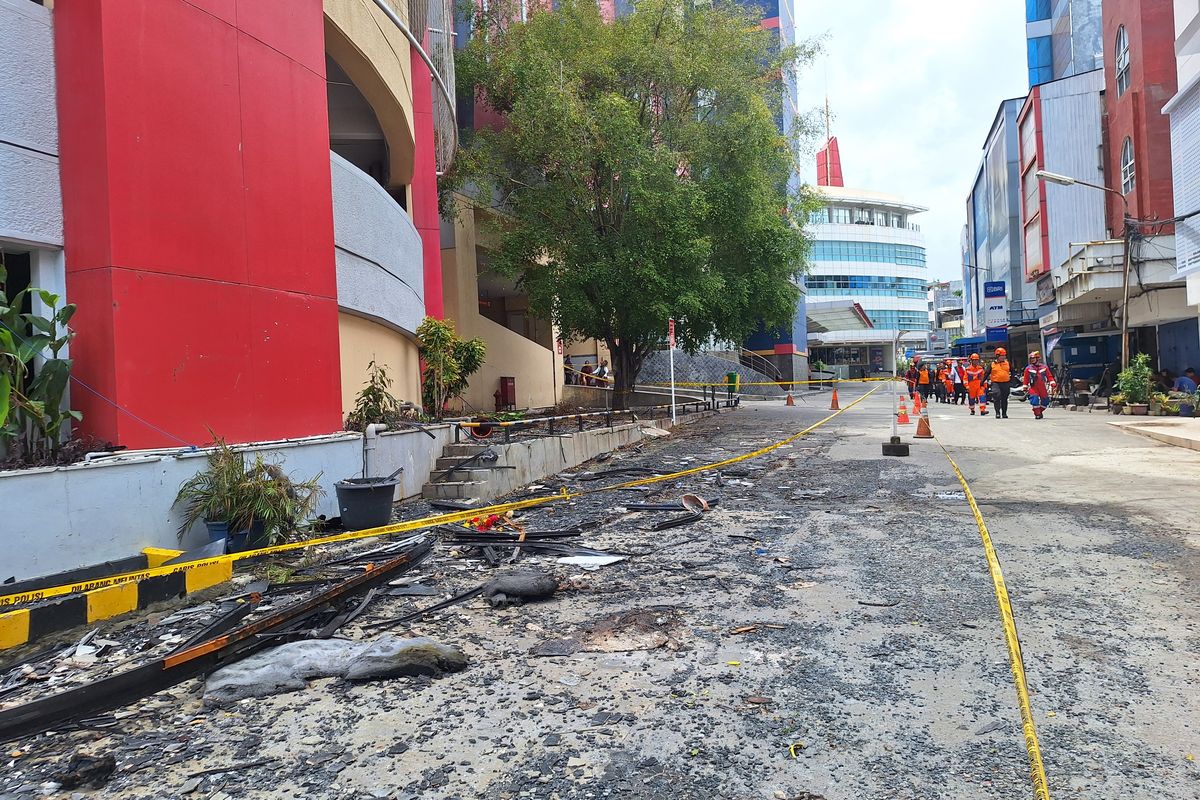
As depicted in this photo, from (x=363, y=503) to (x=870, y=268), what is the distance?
83730mm

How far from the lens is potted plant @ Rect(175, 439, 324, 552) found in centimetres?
723

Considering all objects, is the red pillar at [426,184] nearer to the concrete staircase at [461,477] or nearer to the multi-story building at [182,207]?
the multi-story building at [182,207]

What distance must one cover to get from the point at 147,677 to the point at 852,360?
92434 mm

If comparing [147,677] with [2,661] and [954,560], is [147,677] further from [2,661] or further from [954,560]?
[954,560]

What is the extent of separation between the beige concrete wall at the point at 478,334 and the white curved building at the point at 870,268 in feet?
200

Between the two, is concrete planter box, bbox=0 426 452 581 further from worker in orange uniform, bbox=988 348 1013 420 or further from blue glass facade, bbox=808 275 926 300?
blue glass facade, bbox=808 275 926 300

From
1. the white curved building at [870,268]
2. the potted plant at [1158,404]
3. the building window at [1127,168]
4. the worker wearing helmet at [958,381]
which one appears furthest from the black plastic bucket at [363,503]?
the white curved building at [870,268]

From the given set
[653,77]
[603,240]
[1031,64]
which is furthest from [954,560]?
[1031,64]

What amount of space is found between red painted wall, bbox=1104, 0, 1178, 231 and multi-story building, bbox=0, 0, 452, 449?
2778 centimetres

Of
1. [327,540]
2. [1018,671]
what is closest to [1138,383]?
[1018,671]

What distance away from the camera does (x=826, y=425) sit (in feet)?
71.6

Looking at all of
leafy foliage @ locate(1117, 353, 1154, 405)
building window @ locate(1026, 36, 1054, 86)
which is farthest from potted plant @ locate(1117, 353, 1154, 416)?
building window @ locate(1026, 36, 1054, 86)

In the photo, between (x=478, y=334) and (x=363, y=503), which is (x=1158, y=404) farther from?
(x=363, y=503)

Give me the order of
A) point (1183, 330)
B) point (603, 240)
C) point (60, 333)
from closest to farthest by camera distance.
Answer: point (60, 333), point (603, 240), point (1183, 330)
